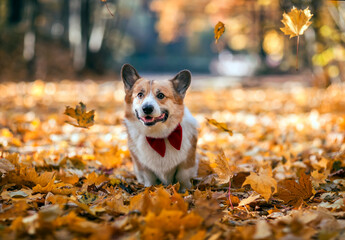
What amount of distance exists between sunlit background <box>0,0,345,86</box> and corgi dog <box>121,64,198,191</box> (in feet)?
2.52

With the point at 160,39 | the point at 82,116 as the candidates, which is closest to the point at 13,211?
the point at 82,116

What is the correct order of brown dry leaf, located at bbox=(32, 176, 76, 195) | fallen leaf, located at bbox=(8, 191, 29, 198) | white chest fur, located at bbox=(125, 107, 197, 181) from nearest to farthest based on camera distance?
fallen leaf, located at bbox=(8, 191, 29, 198), brown dry leaf, located at bbox=(32, 176, 76, 195), white chest fur, located at bbox=(125, 107, 197, 181)

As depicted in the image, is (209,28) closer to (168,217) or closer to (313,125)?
(313,125)

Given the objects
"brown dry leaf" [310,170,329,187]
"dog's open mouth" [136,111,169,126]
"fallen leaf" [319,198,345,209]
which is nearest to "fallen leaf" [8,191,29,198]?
"dog's open mouth" [136,111,169,126]

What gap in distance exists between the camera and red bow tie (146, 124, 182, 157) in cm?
326

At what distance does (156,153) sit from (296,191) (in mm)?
1173

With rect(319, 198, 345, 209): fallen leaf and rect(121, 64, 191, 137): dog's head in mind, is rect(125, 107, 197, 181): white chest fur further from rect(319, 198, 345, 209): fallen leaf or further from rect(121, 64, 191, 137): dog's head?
rect(319, 198, 345, 209): fallen leaf

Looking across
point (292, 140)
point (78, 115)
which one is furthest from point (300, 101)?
point (78, 115)

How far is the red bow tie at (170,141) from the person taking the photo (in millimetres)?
3258

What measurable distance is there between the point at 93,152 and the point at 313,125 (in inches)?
136

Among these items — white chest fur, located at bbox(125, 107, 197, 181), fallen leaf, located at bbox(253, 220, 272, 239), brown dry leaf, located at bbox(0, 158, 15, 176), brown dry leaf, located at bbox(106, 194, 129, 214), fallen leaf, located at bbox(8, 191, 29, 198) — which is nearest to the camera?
fallen leaf, located at bbox(253, 220, 272, 239)

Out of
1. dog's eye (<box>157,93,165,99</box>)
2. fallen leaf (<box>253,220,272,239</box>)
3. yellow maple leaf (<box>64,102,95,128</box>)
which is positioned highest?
dog's eye (<box>157,93,165,99</box>)

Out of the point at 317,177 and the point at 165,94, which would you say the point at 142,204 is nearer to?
the point at 165,94

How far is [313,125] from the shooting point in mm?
6090
